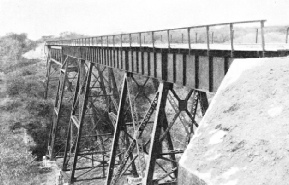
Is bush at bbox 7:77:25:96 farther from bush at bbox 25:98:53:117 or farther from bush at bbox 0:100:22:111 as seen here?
bush at bbox 25:98:53:117

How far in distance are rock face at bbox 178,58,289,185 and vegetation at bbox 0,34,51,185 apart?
61.2 feet

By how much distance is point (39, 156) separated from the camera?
32906 millimetres

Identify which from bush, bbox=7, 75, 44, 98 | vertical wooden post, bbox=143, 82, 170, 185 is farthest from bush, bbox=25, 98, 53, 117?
vertical wooden post, bbox=143, 82, 170, 185

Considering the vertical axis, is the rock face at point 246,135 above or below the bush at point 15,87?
above

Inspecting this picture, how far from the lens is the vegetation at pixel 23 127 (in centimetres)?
2222

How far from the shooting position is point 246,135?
3.44 meters

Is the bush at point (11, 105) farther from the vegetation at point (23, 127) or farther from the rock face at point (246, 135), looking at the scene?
the rock face at point (246, 135)

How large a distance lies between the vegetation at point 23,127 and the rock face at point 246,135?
18663 millimetres

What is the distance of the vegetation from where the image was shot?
72.9 feet

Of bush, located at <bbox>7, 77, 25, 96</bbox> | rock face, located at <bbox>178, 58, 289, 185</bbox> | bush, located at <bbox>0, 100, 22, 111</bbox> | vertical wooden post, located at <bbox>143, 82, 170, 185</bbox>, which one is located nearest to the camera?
rock face, located at <bbox>178, 58, 289, 185</bbox>

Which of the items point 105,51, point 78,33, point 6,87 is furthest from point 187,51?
point 78,33

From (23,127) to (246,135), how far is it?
106 ft

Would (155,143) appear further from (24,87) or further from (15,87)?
(15,87)

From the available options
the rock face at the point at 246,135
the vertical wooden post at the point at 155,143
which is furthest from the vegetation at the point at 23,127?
the rock face at the point at 246,135
